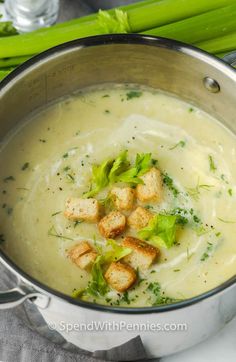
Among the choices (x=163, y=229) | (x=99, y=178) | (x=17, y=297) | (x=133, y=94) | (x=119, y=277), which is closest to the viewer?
(x=17, y=297)

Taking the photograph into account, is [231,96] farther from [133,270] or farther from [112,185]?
[133,270]

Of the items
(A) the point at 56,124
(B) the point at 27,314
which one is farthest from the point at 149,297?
(A) the point at 56,124

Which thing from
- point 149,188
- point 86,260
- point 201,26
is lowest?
point 86,260

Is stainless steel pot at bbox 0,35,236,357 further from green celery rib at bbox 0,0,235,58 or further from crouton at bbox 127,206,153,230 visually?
crouton at bbox 127,206,153,230

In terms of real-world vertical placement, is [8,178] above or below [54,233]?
above

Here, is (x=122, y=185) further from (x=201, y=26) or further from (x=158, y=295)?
(x=201, y=26)

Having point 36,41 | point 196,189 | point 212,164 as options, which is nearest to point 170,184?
point 196,189
